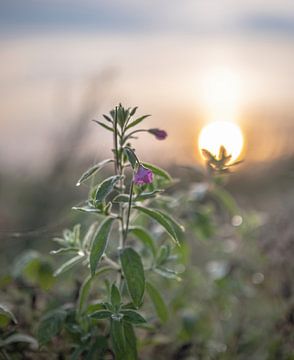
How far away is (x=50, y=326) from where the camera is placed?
5.22 ft

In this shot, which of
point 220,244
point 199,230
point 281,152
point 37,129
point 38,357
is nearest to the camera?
point 38,357

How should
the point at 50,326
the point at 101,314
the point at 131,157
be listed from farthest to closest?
1. the point at 50,326
2. the point at 101,314
3. the point at 131,157

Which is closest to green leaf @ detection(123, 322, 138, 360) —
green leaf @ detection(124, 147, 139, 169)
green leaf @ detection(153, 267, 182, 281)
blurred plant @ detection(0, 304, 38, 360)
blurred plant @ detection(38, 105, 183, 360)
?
blurred plant @ detection(38, 105, 183, 360)

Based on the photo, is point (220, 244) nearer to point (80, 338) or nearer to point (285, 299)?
point (285, 299)

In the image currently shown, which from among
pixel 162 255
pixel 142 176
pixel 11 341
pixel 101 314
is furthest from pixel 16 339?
pixel 142 176

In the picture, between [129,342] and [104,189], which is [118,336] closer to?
[129,342]

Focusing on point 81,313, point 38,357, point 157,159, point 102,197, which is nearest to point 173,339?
point 38,357

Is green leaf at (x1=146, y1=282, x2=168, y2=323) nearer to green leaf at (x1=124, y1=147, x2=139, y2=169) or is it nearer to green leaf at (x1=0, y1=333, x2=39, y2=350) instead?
green leaf at (x1=0, y1=333, x2=39, y2=350)

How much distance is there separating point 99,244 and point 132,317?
6.5 inches

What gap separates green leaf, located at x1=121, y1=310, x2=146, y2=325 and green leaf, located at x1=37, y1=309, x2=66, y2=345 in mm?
202

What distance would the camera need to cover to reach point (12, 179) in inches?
149

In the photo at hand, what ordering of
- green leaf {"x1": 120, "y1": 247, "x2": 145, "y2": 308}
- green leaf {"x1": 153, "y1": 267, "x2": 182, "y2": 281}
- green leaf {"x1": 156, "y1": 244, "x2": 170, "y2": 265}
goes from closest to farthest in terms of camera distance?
green leaf {"x1": 120, "y1": 247, "x2": 145, "y2": 308}
green leaf {"x1": 153, "y1": 267, "x2": 182, "y2": 281}
green leaf {"x1": 156, "y1": 244, "x2": 170, "y2": 265}

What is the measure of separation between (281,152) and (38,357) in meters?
1.98

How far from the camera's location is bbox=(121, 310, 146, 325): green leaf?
1.44 meters
